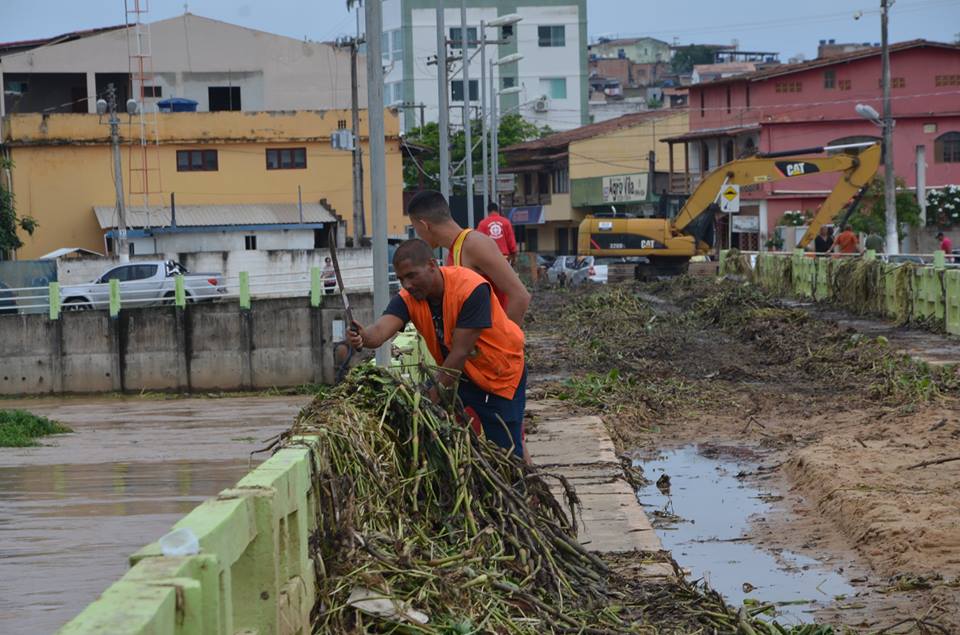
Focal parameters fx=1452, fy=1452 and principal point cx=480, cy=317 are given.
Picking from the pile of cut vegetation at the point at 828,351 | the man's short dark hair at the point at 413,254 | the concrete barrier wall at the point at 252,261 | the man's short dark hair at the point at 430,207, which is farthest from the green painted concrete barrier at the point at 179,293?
the man's short dark hair at the point at 413,254

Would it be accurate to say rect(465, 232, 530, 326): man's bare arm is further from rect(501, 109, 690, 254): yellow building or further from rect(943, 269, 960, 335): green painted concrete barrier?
rect(501, 109, 690, 254): yellow building

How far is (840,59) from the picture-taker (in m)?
57.8

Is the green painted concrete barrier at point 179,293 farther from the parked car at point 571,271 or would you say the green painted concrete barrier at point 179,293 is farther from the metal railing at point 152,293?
the parked car at point 571,271

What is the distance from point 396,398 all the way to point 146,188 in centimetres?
4680

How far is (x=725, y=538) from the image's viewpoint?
9.55m

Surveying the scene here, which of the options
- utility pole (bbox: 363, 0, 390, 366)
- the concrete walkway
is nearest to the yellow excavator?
the concrete walkway

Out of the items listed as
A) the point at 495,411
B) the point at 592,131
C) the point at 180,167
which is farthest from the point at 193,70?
the point at 495,411

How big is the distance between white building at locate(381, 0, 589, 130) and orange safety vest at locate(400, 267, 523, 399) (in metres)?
83.2

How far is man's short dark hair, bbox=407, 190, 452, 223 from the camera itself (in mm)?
8125

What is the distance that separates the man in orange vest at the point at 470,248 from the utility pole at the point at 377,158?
4398 mm

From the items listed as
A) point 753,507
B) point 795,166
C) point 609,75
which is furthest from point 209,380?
point 609,75

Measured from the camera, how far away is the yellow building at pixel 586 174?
→ 6556 centimetres

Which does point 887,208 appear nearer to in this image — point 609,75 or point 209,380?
point 209,380

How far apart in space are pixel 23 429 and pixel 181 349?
442 inches
